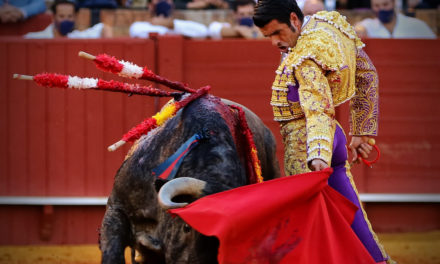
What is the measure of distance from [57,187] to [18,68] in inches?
38.2

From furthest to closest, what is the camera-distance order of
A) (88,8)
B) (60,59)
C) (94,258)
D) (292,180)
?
(88,8)
(60,59)
(94,258)
(292,180)

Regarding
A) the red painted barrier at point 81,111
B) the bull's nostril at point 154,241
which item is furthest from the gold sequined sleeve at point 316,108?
the red painted barrier at point 81,111

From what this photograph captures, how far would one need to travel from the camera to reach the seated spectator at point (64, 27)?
5.55 meters

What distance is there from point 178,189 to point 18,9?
4069 mm

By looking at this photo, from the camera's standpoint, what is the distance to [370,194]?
17.6ft

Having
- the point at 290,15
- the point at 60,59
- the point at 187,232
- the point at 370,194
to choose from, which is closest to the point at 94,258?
the point at 60,59

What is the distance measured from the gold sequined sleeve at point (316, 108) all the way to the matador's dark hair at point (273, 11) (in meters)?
0.18

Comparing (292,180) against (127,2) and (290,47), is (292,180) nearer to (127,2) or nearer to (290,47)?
(290,47)

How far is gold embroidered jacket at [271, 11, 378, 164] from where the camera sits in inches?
88.4

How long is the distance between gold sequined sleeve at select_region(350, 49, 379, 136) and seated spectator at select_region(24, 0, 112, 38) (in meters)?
3.37

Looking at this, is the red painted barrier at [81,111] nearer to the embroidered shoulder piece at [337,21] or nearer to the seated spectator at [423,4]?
the seated spectator at [423,4]

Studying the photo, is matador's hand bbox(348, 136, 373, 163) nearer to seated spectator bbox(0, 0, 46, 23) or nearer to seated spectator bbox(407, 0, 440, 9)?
seated spectator bbox(0, 0, 46, 23)

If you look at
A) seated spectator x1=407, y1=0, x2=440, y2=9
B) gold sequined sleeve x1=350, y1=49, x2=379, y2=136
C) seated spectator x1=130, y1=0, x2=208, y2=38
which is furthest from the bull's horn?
seated spectator x1=407, y1=0, x2=440, y2=9

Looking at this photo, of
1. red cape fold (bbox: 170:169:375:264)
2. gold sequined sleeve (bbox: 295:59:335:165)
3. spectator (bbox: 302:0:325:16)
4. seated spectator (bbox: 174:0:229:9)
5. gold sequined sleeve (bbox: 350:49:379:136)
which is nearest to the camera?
red cape fold (bbox: 170:169:375:264)
